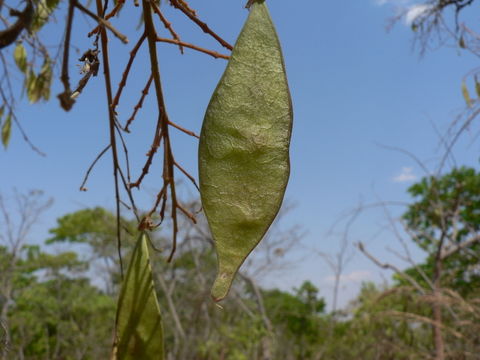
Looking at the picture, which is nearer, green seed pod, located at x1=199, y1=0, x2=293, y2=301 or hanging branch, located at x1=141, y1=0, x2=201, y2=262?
green seed pod, located at x1=199, y1=0, x2=293, y2=301

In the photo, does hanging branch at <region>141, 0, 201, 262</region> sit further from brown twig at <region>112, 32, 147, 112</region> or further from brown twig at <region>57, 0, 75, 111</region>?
brown twig at <region>57, 0, 75, 111</region>

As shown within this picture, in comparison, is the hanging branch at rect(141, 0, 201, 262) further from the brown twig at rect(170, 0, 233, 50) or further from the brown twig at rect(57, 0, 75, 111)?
the brown twig at rect(57, 0, 75, 111)

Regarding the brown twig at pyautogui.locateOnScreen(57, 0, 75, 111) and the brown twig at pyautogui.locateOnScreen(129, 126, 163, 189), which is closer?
the brown twig at pyautogui.locateOnScreen(57, 0, 75, 111)

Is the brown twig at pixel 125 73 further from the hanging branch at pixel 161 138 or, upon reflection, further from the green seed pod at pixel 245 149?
the green seed pod at pixel 245 149

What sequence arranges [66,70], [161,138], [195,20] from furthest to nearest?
1. [161,138]
2. [195,20]
3. [66,70]

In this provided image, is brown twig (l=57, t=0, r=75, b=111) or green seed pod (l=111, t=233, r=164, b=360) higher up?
brown twig (l=57, t=0, r=75, b=111)

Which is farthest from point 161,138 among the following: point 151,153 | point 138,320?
point 138,320

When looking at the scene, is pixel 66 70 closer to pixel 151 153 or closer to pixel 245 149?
pixel 245 149

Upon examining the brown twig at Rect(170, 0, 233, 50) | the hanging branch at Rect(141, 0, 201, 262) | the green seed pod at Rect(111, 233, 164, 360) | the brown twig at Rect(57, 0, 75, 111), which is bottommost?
the green seed pod at Rect(111, 233, 164, 360)

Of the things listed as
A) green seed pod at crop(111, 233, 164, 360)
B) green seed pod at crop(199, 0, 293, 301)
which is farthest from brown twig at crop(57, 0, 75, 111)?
green seed pod at crop(111, 233, 164, 360)
